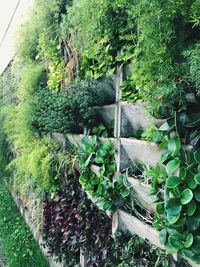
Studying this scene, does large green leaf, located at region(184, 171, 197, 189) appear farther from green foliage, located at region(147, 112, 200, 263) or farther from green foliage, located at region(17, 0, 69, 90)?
green foliage, located at region(17, 0, 69, 90)

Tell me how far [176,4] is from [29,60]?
3346mm

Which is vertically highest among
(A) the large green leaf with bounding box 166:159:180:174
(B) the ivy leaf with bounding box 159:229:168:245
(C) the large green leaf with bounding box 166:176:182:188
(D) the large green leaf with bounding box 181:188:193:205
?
(A) the large green leaf with bounding box 166:159:180:174


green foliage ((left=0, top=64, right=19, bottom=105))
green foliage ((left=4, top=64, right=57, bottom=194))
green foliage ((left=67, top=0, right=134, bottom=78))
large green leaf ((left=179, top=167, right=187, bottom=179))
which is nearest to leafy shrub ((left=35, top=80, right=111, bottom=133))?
green foliage ((left=67, top=0, right=134, bottom=78))

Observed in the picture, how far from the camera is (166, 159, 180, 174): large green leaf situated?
5.36 feet

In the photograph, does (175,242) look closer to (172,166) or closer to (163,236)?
(163,236)

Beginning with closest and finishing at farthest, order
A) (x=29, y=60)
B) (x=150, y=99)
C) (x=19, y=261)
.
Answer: (x=150, y=99) < (x=19, y=261) < (x=29, y=60)

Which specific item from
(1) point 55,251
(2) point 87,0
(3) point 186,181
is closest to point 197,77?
(3) point 186,181

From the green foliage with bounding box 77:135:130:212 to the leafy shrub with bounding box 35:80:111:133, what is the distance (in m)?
0.23

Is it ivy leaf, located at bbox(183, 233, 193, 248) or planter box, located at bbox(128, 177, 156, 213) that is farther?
planter box, located at bbox(128, 177, 156, 213)

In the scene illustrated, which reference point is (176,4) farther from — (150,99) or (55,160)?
(55,160)

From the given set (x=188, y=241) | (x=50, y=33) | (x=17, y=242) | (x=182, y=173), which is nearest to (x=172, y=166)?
(x=182, y=173)

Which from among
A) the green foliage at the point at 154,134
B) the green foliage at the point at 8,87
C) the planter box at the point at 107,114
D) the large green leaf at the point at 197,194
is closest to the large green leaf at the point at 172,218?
the large green leaf at the point at 197,194

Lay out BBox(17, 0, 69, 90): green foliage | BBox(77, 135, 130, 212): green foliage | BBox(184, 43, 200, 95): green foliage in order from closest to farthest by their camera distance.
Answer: BBox(184, 43, 200, 95): green foliage, BBox(77, 135, 130, 212): green foliage, BBox(17, 0, 69, 90): green foliage

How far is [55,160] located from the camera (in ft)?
11.2
